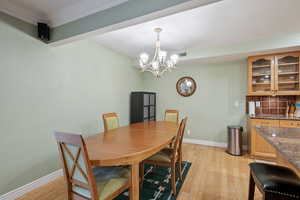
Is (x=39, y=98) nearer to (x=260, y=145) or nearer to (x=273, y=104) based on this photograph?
(x=260, y=145)

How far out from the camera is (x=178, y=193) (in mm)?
1915

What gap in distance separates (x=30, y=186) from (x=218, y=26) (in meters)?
3.69

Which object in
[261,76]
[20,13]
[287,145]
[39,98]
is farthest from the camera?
[261,76]

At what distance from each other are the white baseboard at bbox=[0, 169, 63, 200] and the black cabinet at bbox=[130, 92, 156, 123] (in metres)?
2.12

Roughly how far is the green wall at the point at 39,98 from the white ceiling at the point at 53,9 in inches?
9.2

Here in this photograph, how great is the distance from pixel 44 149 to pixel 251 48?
164 inches

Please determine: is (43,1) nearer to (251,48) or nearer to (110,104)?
(110,104)

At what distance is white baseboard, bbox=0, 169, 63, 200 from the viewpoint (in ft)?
5.82

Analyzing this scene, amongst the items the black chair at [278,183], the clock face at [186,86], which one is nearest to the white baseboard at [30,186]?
the black chair at [278,183]

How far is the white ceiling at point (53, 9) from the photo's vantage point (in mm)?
1720

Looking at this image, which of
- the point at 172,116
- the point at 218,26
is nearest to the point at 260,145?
the point at 172,116

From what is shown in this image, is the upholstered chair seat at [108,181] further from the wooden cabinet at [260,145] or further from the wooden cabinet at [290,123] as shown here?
the wooden cabinet at [290,123]

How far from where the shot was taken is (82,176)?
1.22 metres

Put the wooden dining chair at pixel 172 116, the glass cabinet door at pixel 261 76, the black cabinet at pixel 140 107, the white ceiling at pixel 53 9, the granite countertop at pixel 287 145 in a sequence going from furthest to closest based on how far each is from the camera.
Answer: the black cabinet at pixel 140 107, the wooden dining chair at pixel 172 116, the glass cabinet door at pixel 261 76, the white ceiling at pixel 53 9, the granite countertop at pixel 287 145
